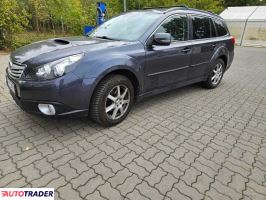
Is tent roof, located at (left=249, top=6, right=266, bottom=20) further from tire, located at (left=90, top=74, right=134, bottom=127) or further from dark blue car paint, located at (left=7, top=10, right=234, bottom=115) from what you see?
tire, located at (left=90, top=74, right=134, bottom=127)

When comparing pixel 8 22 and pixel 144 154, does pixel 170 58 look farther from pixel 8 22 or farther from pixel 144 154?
pixel 8 22

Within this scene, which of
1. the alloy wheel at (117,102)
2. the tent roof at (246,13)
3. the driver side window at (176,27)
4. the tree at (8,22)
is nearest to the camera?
the alloy wheel at (117,102)

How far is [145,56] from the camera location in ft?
12.2

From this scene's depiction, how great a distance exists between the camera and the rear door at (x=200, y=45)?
4.77m

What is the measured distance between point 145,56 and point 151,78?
0.41 metres

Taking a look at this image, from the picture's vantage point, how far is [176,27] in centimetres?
438

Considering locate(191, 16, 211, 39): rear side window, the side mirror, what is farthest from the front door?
locate(191, 16, 211, 39): rear side window

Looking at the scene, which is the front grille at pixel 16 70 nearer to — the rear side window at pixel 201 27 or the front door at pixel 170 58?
the front door at pixel 170 58

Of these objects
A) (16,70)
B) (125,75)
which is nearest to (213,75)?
(125,75)

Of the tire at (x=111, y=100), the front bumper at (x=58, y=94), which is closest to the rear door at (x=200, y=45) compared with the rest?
the tire at (x=111, y=100)

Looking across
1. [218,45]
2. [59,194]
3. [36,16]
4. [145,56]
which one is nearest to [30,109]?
[59,194]

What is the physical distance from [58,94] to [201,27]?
11.5 feet

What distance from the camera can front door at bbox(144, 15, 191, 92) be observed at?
3.89 meters

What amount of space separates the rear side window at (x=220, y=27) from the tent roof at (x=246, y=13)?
14.9 metres
